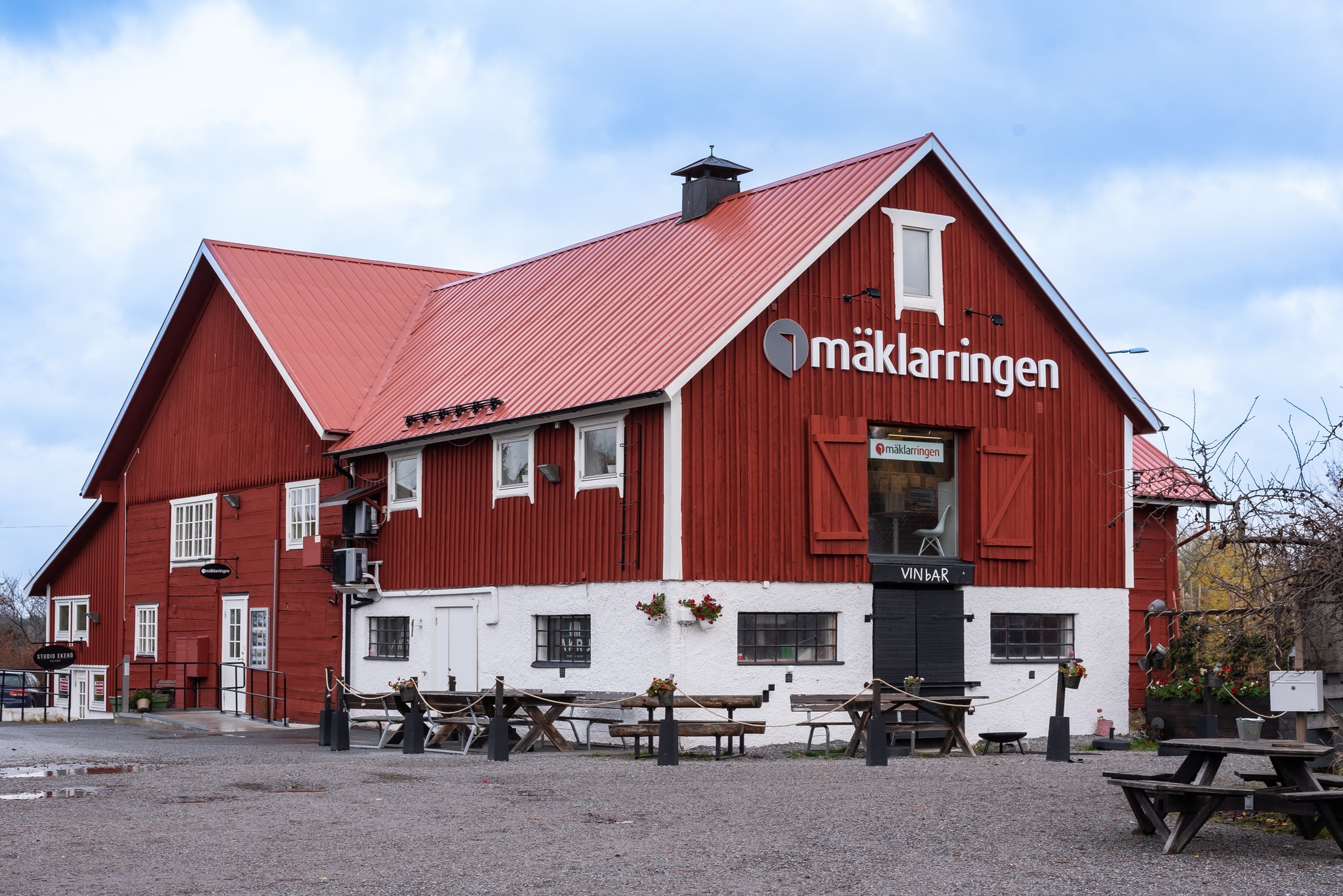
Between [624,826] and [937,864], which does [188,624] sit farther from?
[937,864]

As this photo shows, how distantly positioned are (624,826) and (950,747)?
8791 millimetres

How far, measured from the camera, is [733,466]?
21.8 m

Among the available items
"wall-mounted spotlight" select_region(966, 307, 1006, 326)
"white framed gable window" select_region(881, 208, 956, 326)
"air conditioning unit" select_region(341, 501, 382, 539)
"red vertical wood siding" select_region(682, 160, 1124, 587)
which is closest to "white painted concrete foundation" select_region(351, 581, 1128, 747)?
"red vertical wood siding" select_region(682, 160, 1124, 587)

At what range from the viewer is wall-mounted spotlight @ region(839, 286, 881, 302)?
23.0m

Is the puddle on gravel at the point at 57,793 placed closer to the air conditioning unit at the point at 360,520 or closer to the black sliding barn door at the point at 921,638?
the black sliding barn door at the point at 921,638

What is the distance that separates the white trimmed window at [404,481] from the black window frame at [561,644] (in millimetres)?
3728

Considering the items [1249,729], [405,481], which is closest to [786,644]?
[405,481]

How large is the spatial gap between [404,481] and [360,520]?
1.18 metres

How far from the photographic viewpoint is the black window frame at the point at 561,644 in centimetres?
2261

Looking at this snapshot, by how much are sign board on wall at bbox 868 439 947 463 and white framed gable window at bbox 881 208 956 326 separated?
1767 millimetres

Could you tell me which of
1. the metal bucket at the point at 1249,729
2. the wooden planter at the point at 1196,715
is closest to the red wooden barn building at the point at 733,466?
the wooden planter at the point at 1196,715

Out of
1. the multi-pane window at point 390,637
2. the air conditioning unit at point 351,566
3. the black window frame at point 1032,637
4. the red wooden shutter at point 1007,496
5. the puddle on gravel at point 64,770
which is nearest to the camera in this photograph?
the puddle on gravel at point 64,770

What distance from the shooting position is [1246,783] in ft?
51.8

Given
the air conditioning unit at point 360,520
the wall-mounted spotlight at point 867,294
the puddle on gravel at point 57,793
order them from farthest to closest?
the air conditioning unit at point 360,520, the wall-mounted spotlight at point 867,294, the puddle on gravel at point 57,793
